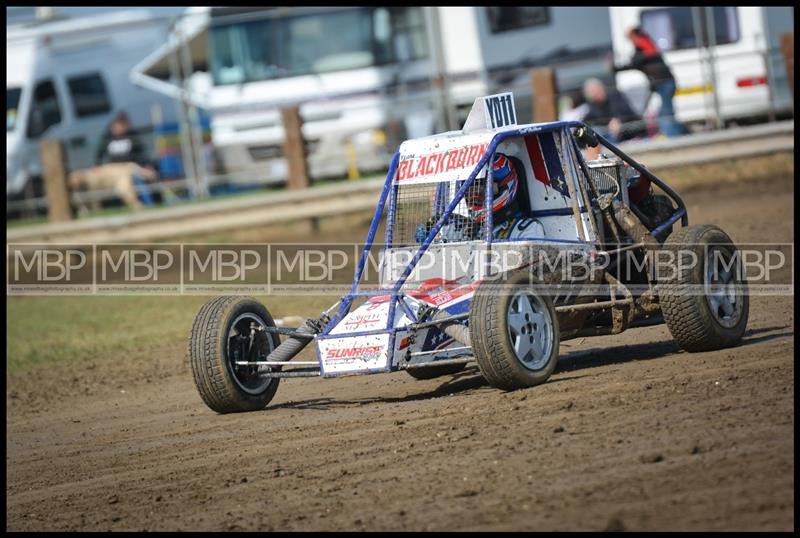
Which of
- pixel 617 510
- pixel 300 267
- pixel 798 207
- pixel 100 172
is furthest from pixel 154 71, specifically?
pixel 617 510

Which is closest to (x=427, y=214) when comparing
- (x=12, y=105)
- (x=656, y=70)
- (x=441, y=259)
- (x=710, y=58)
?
(x=441, y=259)

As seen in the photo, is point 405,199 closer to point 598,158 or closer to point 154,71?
point 598,158

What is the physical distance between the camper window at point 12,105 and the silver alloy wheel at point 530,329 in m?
18.5

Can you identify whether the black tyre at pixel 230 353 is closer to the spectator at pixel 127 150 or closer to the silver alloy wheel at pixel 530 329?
the silver alloy wheel at pixel 530 329

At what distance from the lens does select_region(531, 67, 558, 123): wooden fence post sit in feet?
55.5

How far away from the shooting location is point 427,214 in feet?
25.2

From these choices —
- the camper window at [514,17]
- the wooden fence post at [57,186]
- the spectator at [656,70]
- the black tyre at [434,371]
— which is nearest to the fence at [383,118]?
the spectator at [656,70]

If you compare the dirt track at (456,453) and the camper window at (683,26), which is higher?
the camper window at (683,26)

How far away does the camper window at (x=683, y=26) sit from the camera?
59.6 feet

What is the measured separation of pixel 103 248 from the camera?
17266 millimetres

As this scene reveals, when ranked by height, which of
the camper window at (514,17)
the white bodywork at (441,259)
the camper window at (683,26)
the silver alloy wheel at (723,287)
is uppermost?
the camper window at (514,17)

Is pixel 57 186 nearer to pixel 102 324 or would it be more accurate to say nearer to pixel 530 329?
pixel 102 324

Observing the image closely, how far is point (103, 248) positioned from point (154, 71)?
627 cm

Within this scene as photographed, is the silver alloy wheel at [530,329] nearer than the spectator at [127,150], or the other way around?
the silver alloy wheel at [530,329]
